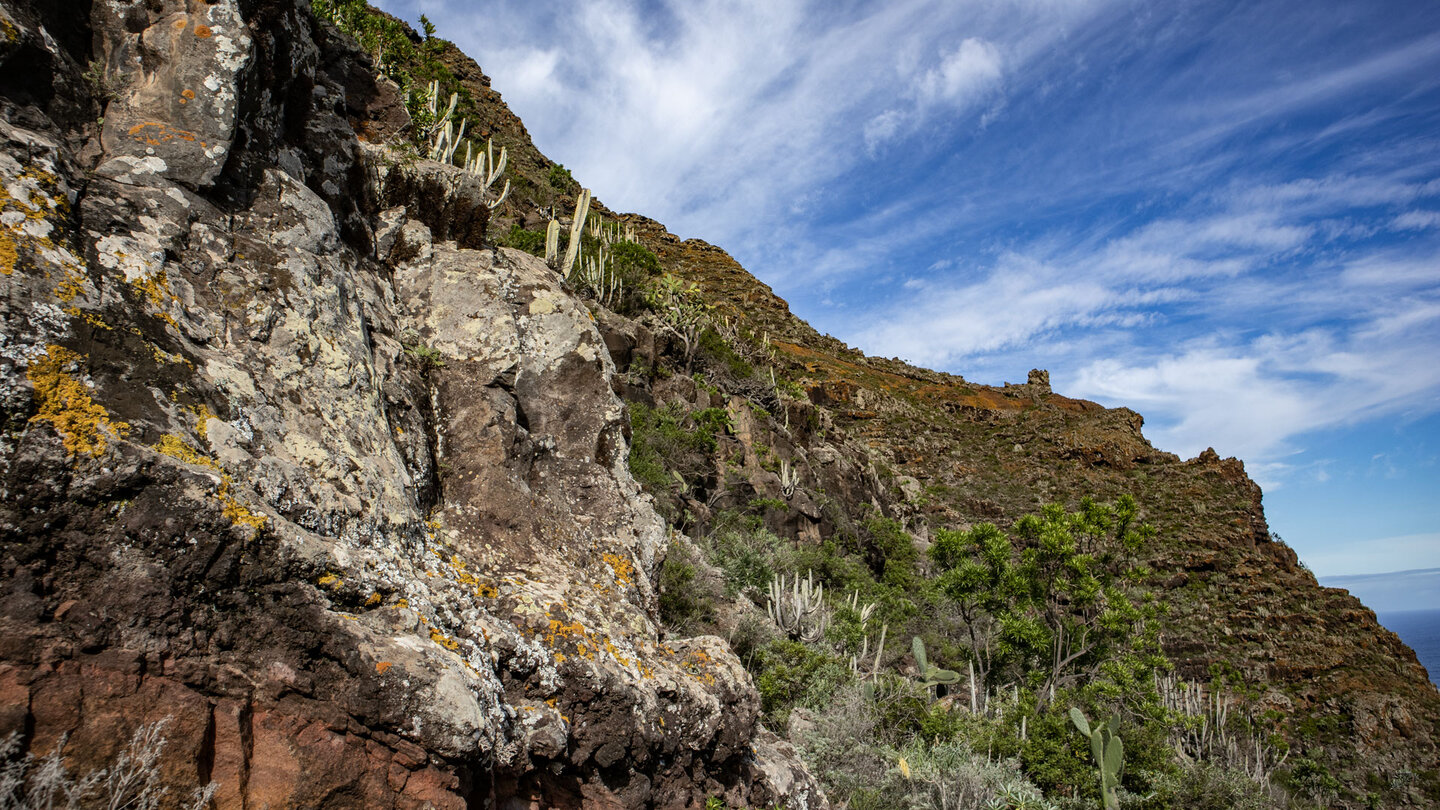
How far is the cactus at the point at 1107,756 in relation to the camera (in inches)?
420

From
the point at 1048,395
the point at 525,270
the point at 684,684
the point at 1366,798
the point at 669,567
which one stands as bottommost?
the point at 1366,798

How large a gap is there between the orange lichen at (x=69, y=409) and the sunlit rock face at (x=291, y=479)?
13 mm

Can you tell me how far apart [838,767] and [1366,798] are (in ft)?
93.8

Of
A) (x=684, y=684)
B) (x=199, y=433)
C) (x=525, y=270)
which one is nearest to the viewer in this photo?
(x=199, y=433)

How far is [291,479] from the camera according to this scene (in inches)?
144

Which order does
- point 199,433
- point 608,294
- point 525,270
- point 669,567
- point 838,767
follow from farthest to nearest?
1. point 608,294
2. point 669,567
3. point 838,767
4. point 525,270
5. point 199,433

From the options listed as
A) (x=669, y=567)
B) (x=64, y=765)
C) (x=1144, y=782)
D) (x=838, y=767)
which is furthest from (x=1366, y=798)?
(x=64, y=765)

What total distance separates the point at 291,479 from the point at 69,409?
100cm

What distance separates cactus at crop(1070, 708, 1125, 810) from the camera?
35.0 feet

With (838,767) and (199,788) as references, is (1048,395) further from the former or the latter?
(199,788)

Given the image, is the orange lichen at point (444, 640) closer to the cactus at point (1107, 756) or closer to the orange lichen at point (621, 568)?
the orange lichen at point (621, 568)

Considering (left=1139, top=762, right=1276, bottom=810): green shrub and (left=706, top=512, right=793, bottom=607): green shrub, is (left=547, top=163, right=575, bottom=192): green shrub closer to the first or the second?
(left=706, top=512, right=793, bottom=607): green shrub

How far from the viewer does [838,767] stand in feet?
28.2

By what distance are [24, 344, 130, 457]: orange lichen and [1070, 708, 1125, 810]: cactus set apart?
Answer: 13.1m
